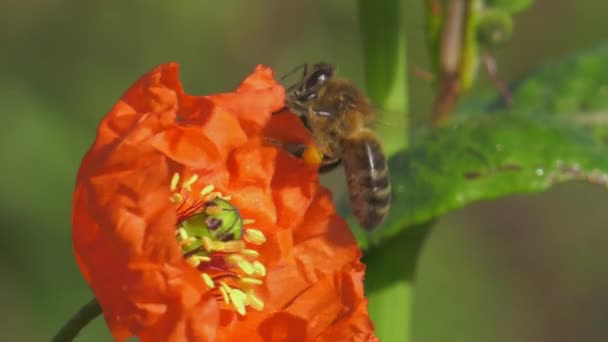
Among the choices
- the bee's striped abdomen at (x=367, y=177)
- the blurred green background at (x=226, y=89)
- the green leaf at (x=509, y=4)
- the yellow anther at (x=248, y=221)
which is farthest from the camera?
the blurred green background at (x=226, y=89)

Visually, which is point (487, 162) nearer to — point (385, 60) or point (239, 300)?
point (385, 60)

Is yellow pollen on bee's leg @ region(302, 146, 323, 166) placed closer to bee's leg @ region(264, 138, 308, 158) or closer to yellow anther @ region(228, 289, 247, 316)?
bee's leg @ region(264, 138, 308, 158)

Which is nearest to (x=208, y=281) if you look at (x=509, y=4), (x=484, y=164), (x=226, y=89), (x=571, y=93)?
A: (x=484, y=164)

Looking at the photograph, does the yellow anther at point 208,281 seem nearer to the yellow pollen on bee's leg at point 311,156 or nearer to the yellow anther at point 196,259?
the yellow anther at point 196,259

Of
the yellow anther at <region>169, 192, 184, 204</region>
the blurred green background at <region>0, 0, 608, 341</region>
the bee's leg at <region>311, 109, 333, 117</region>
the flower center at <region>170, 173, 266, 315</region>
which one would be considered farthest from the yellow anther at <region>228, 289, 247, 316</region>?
the blurred green background at <region>0, 0, 608, 341</region>

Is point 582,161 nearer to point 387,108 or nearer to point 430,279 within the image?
point 387,108

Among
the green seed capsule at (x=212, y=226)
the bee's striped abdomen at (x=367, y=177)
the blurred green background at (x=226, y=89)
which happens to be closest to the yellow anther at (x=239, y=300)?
the green seed capsule at (x=212, y=226)
